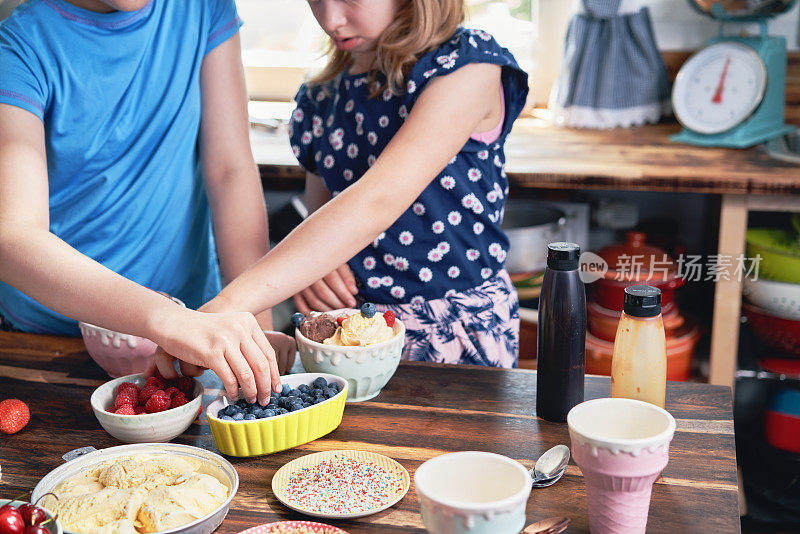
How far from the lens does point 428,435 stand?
3.26 ft

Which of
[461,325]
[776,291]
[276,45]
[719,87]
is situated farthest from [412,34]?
[276,45]

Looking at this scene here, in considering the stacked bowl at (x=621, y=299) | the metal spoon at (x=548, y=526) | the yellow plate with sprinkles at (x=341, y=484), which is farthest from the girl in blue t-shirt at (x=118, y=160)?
the stacked bowl at (x=621, y=299)

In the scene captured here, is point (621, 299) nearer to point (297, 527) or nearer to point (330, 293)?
point (330, 293)

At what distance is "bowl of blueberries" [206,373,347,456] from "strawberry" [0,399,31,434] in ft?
0.88

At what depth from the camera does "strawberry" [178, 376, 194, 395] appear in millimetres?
1039

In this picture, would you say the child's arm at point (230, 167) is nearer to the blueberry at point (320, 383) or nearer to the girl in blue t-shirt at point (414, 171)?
the girl in blue t-shirt at point (414, 171)

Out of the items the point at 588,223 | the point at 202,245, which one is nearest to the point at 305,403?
the point at 202,245

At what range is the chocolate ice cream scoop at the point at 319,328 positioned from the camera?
1106mm

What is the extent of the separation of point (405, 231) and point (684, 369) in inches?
42.4

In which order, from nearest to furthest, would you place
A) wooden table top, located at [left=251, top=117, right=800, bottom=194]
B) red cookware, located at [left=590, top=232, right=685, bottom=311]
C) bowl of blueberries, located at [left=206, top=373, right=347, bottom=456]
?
1. bowl of blueberries, located at [left=206, top=373, right=347, bottom=456]
2. wooden table top, located at [left=251, top=117, right=800, bottom=194]
3. red cookware, located at [left=590, top=232, right=685, bottom=311]

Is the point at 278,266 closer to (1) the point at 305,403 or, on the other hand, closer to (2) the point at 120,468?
(1) the point at 305,403

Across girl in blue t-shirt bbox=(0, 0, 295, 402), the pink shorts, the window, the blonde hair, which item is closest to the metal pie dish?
girl in blue t-shirt bbox=(0, 0, 295, 402)

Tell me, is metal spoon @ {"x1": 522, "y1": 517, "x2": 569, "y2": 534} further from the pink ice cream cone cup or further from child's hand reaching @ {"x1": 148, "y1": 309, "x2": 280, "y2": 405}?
child's hand reaching @ {"x1": 148, "y1": 309, "x2": 280, "y2": 405}

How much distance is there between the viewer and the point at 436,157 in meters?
1.23
